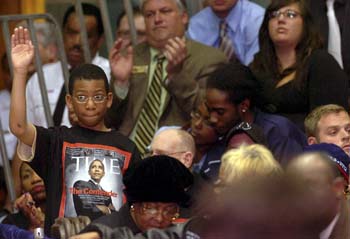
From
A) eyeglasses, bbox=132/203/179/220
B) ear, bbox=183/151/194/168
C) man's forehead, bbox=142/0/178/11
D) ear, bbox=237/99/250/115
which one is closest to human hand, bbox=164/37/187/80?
man's forehead, bbox=142/0/178/11

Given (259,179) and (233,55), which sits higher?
(259,179)

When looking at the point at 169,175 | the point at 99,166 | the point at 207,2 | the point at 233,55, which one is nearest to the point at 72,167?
the point at 99,166

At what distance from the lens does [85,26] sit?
350 inches

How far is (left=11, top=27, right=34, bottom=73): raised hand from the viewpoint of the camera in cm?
602

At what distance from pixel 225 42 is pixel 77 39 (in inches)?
59.4

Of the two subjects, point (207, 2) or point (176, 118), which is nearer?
point (176, 118)

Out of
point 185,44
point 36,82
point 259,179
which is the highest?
point 259,179

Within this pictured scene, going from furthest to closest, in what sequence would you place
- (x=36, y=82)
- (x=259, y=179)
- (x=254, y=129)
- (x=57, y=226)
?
(x=36, y=82) → (x=254, y=129) → (x=57, y=226) → (x=259, y=179)

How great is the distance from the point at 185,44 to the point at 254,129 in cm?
146

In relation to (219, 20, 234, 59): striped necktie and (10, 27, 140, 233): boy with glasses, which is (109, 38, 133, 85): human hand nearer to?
(219, 20, 234, 59): striped necktie

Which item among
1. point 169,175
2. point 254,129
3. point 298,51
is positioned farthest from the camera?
point 298,51

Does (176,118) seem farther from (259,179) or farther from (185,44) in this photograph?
(259,179)

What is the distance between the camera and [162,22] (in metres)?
7.77

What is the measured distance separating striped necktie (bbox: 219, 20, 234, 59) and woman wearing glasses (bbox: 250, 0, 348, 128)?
0.69m
